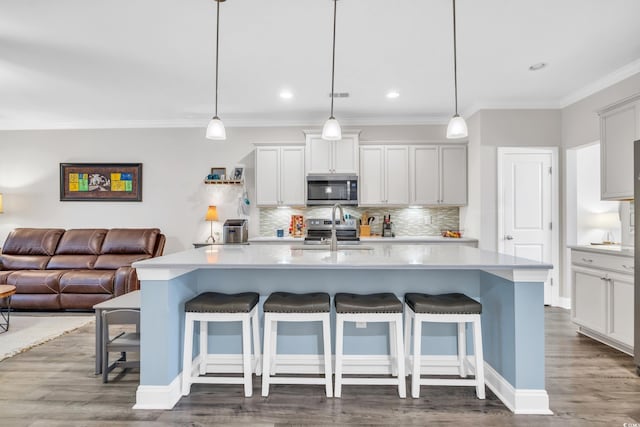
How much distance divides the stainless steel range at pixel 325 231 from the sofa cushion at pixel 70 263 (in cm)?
288

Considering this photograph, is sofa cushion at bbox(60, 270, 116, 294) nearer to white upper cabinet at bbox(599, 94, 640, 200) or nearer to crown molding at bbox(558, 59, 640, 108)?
white upper cabinet at bbox(599, 94, 640, 200)

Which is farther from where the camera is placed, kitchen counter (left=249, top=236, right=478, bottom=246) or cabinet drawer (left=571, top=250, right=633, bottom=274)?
kitchen counter (left=249, top=236, right=478, bottom=246)

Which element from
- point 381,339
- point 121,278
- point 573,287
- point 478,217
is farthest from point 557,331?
point 121,278

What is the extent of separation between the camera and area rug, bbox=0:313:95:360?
315cm

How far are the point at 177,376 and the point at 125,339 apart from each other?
1.83ft

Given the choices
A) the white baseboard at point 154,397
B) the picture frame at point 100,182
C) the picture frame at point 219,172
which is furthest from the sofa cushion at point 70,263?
the white baseboard at point 154,397

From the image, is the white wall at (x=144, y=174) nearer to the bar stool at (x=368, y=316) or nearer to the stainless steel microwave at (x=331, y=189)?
the stainless steel microwave at (x=331, y=189)

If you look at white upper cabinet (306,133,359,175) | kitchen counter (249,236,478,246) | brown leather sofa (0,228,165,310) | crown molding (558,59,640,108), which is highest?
crown molding (558,59,640,108)

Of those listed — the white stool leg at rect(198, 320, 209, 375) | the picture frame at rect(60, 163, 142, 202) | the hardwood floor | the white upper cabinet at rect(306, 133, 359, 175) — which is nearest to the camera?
the hardwood floor

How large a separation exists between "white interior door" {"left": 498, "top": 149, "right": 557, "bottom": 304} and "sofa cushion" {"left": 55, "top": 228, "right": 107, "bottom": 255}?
538 centimetres

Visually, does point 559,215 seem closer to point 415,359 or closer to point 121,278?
point 415,359

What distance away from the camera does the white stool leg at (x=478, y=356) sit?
2.09 m

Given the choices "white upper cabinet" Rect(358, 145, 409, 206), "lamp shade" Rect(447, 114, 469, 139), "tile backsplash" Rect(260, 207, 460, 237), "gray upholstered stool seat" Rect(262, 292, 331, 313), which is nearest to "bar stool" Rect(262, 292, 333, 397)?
"gray upholstered stool seat" Rect(262, 292, 331, 313)

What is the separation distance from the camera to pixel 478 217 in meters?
4.48
